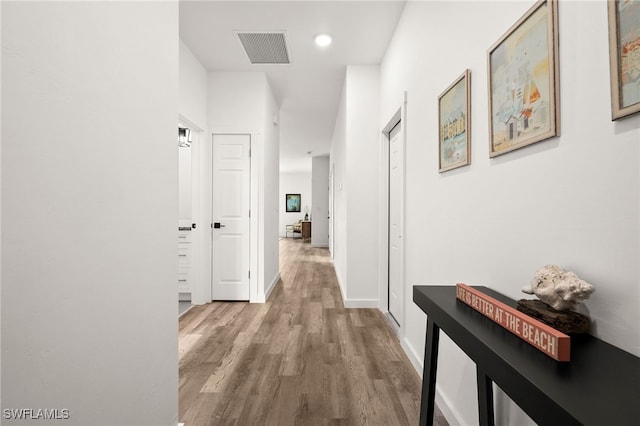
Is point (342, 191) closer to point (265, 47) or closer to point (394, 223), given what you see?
point (394, 223)

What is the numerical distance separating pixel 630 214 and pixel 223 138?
3.71 metres

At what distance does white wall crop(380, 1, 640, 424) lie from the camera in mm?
713

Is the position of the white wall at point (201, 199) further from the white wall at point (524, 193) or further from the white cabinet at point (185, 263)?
the white wall at point (524, 193)

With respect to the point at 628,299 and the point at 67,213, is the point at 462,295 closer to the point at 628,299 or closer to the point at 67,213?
the point at 628,299

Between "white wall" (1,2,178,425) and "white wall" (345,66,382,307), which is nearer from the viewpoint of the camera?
"white wall" (1,2,178,425)

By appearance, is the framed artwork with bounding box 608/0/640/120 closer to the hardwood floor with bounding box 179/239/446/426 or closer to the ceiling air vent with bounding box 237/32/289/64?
the hardwood floor with bounding box 179/239/446/426

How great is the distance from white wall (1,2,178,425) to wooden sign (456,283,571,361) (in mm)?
1232

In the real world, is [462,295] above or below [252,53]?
below

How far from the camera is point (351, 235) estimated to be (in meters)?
3.48

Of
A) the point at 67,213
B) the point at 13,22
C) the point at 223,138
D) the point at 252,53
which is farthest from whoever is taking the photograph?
the point at 223,138

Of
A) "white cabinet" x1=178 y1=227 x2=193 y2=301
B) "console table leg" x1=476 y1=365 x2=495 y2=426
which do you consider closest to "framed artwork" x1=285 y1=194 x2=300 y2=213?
"white cabinet" x1=178 y1=227 x2=193 y2=301

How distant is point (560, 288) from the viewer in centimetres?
74

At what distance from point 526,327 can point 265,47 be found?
3276mm

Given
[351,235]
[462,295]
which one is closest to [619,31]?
[462,295]
